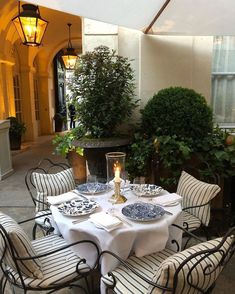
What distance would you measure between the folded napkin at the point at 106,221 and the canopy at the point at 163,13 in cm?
205

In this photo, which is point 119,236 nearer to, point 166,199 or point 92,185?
point 166,199

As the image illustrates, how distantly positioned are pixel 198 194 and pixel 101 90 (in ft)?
6.23

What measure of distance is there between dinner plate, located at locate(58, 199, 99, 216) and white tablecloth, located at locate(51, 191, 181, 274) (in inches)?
1.8

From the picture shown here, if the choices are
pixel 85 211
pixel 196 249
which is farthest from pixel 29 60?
pixel 196 249

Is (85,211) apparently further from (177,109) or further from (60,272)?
(177,109)

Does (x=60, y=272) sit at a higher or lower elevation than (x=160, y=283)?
lower

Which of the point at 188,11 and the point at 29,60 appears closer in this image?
the point at 188,11

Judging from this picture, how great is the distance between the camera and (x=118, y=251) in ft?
5.98

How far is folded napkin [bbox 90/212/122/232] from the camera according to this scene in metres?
1.79

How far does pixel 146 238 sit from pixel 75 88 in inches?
100.0

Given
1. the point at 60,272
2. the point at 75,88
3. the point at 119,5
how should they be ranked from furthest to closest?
the point at 75,88 → the point at 119,5 → the point at 60,272

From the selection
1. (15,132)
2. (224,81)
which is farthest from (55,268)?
(15,132)

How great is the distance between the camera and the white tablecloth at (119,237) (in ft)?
5.86

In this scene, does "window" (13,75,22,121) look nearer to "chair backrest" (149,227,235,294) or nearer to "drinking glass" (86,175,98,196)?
"drinking glass" (86,175,98,196)
